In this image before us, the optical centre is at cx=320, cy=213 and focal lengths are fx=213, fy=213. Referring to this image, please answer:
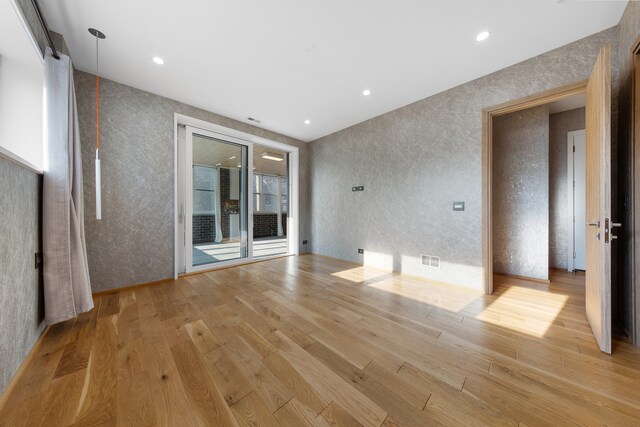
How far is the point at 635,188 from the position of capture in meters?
1.55

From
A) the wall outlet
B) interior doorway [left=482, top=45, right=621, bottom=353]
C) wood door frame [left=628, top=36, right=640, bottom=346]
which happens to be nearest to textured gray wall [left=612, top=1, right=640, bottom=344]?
wood door frame [left=628, top=36, right=640, bottom=346]

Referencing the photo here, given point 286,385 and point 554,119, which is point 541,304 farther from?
point 554,119

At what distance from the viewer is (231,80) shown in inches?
105

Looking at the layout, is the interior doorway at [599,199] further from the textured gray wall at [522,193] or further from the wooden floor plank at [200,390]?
the wooden floor plank at [200,390]

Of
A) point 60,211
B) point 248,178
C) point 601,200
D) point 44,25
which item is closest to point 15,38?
point 44,25

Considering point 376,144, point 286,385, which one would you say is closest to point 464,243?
point 376,144

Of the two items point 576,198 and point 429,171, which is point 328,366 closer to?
point 429,171

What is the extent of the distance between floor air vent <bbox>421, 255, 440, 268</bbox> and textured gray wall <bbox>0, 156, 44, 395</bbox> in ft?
12.4

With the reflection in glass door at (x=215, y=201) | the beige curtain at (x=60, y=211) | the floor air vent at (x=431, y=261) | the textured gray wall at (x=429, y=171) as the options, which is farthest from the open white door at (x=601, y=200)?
the reflection in glass door at (x=215, y=201)

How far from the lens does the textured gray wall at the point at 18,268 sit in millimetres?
1206

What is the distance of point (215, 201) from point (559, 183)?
227 inches

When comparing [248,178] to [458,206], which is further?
[248,178]

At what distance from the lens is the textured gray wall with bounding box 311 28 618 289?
7.52ft

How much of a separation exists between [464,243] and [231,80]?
142 inches
